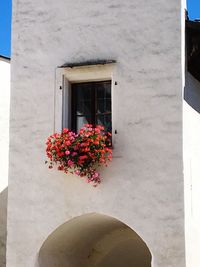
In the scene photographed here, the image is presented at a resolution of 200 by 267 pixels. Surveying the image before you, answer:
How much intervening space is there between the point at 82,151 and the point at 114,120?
0.75 metres

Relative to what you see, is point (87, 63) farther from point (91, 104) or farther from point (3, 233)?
point (3, 233)

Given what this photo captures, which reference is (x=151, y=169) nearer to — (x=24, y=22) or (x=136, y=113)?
(x=136, y=113)

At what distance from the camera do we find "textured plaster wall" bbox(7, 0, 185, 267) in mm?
9391

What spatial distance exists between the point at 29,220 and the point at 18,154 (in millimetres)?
1100

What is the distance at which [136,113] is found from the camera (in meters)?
9.66

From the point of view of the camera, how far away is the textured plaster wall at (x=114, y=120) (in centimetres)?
939

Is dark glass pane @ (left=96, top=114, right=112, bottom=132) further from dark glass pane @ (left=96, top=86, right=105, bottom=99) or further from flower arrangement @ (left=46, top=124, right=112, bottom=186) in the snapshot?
dark glass pane @ (left=96, top=86, right=105, bottom=99)

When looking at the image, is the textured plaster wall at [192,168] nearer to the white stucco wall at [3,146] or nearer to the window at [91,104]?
the window at [91,104]

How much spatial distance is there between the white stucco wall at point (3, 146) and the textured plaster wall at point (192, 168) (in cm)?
475

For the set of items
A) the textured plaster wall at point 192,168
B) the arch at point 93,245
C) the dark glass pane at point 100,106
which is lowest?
the arch at point 93,245

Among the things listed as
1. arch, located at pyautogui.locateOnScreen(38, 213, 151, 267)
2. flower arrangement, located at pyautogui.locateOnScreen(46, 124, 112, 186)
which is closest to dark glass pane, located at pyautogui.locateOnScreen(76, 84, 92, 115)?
flower arrangement, located at pyautogui.locateOnScreen(46, 124, 112, 186)

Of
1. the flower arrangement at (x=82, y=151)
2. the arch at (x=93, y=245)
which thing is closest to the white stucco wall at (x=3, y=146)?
the arch at (x=93, y=245)

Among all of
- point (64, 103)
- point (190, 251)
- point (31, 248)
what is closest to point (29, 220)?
point (31, 248)

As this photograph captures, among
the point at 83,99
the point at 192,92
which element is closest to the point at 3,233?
the point at 83,99
